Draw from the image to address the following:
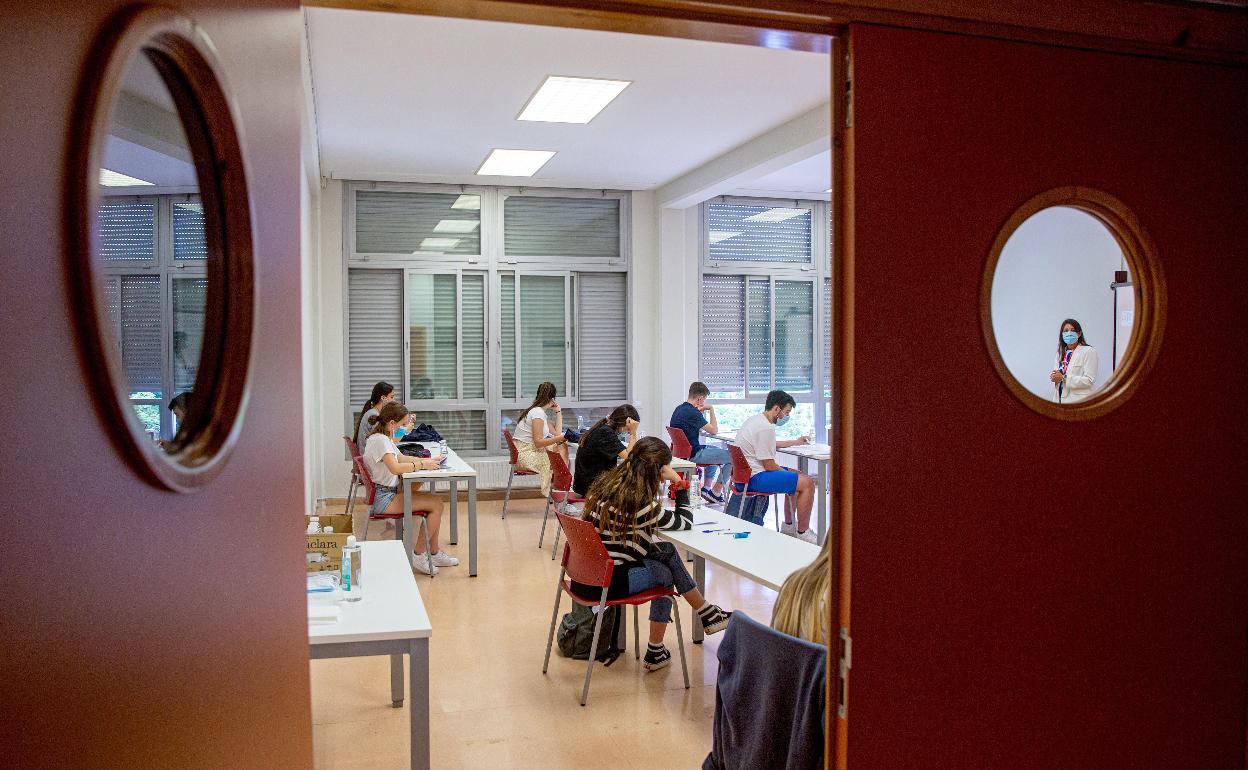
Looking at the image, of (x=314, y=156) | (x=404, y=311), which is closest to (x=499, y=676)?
(x=314, y=156)

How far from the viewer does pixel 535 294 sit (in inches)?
404

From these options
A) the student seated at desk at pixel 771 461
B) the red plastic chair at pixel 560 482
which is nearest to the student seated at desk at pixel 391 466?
the red plastic chair at pixel 560 482

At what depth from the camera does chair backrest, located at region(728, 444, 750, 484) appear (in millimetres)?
7574

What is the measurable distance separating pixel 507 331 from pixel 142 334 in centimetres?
938

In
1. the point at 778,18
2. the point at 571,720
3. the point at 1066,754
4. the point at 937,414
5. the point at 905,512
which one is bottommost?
the point at 571,720

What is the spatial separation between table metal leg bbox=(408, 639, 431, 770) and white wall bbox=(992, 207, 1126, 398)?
2041mm

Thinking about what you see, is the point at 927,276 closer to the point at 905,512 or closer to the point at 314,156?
the point at 905,512

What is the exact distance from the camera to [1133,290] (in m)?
1.96

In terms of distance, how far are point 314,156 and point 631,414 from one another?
3.35 meters

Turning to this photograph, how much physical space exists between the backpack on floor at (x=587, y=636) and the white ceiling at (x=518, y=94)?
10.1ft

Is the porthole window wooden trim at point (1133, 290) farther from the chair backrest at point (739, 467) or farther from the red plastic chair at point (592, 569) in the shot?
the chair backrest at point (739, 467)

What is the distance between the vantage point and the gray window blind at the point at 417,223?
974 centimetres

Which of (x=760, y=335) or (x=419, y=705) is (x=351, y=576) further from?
(x=760, y=335)

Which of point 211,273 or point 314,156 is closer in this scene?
point 211,273
